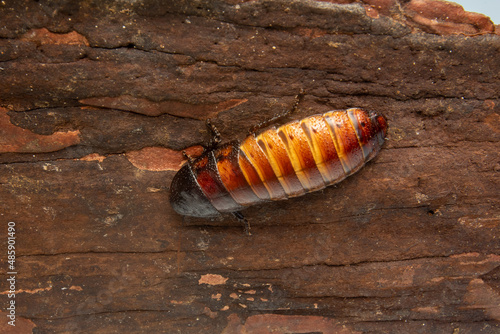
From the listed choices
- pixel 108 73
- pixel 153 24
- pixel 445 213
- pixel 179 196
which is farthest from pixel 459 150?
pixel 108 73

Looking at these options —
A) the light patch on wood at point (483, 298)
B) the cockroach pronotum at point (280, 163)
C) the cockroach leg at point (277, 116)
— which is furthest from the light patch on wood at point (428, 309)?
the cockroach leg at point (277, 116)

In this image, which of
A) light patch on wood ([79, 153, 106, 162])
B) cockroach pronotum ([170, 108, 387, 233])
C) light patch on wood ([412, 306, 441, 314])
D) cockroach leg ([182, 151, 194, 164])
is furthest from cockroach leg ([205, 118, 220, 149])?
light patch on wood ([412, 306, 441, 314])

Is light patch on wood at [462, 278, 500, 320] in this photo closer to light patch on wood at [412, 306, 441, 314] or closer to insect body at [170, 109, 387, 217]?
light patch on wood at [412, 306, 441, 314]

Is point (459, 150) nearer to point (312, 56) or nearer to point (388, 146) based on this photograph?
A: point (388, 146)

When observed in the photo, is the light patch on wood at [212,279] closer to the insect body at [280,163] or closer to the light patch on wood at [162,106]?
the insect body at [280,163]

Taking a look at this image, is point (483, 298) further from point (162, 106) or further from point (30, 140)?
point (30, 140)

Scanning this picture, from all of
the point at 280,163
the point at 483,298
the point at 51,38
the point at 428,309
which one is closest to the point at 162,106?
the point at 51,38
